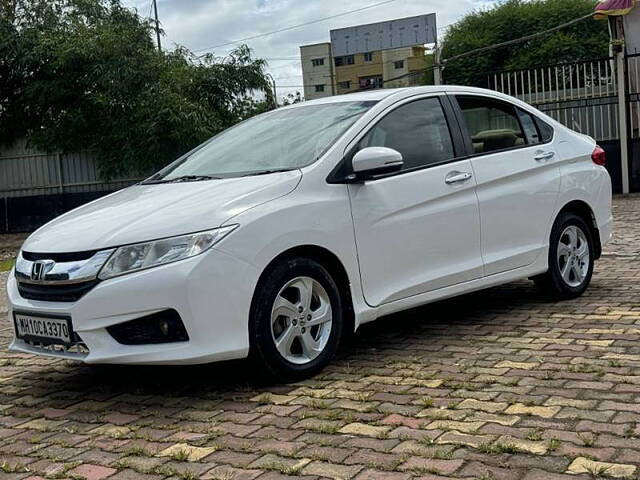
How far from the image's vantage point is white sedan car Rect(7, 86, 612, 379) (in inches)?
167

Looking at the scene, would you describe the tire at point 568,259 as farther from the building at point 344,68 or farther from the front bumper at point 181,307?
the building at point 344,68

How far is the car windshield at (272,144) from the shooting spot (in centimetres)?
509

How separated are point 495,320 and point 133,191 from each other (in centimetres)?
271

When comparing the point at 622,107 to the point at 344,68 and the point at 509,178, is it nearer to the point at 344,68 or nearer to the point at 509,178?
the point at 509,178

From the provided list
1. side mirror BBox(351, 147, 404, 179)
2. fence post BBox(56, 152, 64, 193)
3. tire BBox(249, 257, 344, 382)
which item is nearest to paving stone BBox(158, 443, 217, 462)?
tire BBox(249, 257, 344, 382)

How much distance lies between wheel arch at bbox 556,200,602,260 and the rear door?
314mm

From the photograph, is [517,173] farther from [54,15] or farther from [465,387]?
[54,15]

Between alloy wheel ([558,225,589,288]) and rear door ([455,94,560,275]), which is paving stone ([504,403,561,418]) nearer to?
rear door ([455,94,560,275])

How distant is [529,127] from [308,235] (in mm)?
2614

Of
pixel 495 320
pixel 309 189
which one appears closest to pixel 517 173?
pixel 495 320

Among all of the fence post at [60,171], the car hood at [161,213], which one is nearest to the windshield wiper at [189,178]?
the car hood at [161,213]

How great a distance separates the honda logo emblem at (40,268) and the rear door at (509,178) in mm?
2858

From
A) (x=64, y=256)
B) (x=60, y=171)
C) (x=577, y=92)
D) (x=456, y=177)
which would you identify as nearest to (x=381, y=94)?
(x=456, y=177)

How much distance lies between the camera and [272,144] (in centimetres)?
536
